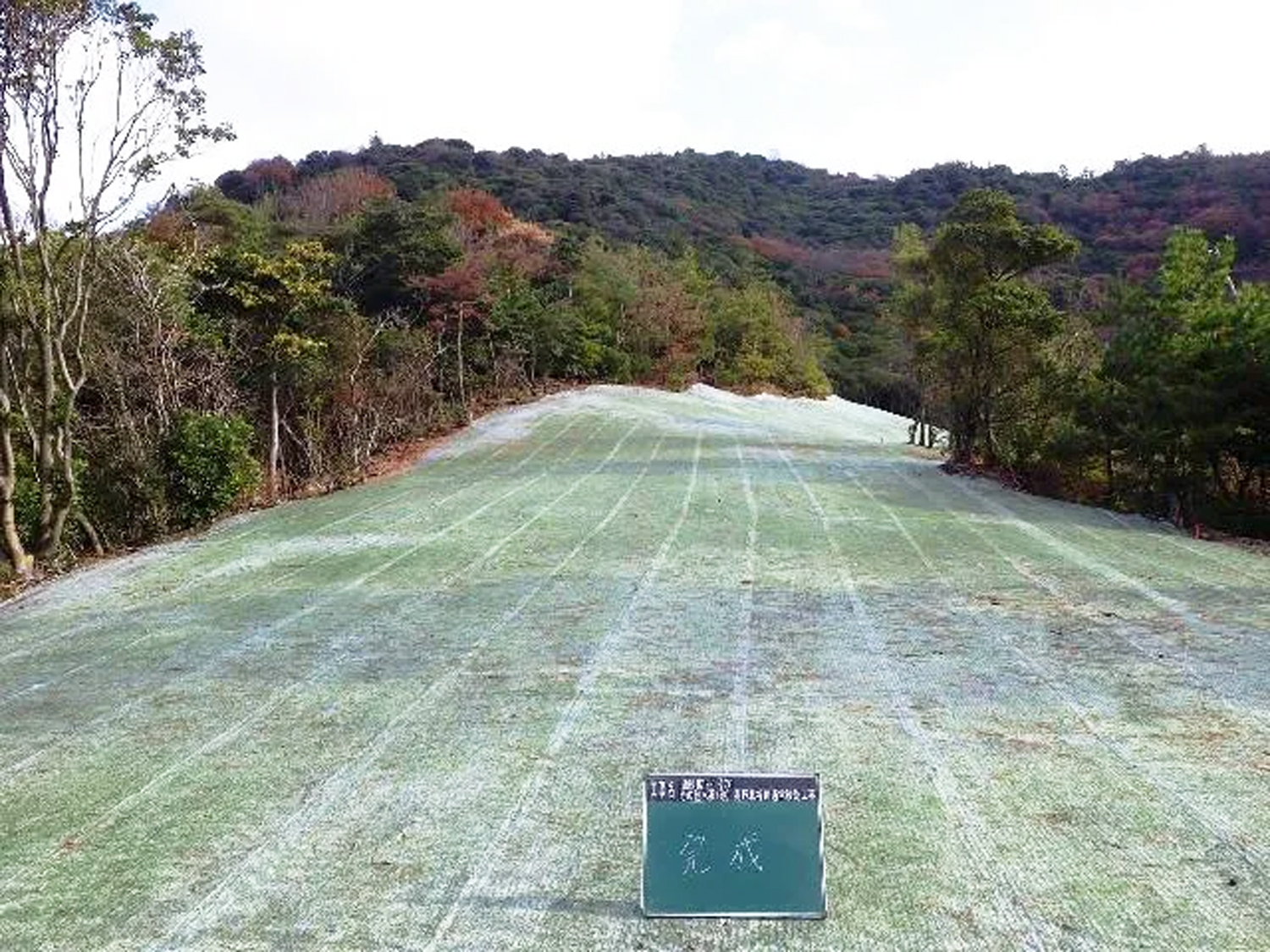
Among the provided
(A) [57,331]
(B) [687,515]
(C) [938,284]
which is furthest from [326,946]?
(C) [938,284]

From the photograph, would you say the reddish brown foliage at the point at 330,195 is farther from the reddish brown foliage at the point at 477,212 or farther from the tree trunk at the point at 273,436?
the tree trunk at the point at 273,436

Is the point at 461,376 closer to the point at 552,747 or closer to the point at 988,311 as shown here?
the point at 988,311

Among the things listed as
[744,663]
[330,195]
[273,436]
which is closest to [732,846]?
[744,663]

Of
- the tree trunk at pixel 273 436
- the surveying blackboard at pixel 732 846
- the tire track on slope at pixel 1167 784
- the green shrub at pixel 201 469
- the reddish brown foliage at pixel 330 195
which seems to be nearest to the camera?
the surveying blackboard at pixel 732 846

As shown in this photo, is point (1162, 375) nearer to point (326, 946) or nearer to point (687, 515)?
point (687, 515)

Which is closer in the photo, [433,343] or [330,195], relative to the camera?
[433,343]

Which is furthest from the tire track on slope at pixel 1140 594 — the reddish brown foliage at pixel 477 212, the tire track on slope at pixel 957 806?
the reddish brown foliage at pixel 477 212
